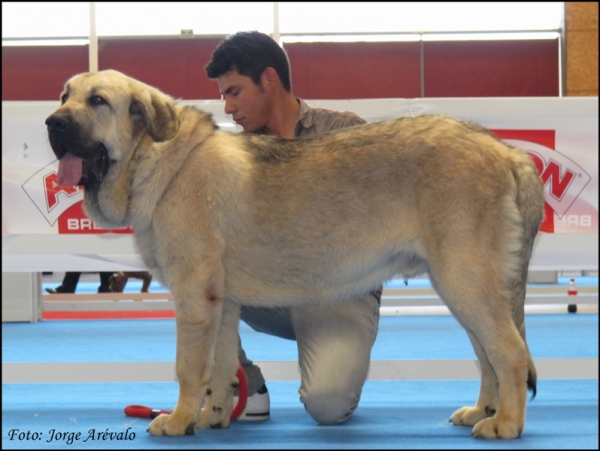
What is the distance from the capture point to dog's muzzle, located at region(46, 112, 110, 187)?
2.71 m

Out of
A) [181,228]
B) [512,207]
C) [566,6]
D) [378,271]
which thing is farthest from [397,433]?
[566,6]

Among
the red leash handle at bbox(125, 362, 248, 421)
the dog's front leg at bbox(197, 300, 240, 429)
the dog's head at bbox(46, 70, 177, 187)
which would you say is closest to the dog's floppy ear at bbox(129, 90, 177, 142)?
the dog's head at bbox(46, 70, 177, 187)

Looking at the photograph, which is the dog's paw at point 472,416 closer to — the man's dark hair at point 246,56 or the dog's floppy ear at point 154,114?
the dog's floppy ear at point 154,114

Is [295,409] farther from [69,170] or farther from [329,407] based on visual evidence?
[69,170]

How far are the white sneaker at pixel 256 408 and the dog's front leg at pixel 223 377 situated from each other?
163 mm

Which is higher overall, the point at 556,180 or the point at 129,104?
the point at 129,104

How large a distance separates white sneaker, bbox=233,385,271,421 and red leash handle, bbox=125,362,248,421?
25mm

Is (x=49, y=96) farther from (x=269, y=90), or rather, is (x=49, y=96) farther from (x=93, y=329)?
(x=269, y=90)

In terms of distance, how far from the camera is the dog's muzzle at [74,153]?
2.71 metres

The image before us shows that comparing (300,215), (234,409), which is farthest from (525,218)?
(234,409)

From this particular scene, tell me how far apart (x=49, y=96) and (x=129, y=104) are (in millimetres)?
4570

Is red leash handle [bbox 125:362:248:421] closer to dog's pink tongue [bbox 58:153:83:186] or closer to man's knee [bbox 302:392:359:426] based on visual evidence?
man's knee [bbox 302:392:359:426]

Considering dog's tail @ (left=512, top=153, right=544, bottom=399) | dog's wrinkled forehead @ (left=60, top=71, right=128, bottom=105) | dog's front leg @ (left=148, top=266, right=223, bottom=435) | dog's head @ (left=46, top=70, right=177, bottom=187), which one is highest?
dog's wrinkled forehead @ (left=60, top=71, right=128, bottom=105)

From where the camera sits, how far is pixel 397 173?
2811 millimetres
